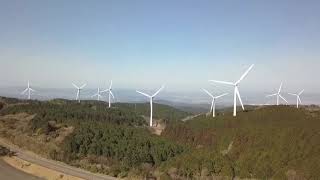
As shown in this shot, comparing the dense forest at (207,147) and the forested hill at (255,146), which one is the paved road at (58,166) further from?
the forested hill at (255,146)

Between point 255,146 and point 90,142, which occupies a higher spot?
point 255,146

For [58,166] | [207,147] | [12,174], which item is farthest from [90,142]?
[12,174]

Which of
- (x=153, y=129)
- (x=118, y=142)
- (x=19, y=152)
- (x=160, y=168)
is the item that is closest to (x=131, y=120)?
(x=153, y=129)

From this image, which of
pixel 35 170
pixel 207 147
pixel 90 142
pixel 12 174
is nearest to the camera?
pixel 12 174

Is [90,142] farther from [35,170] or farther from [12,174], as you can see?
[12,174]

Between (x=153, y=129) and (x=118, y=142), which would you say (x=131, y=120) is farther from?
(x=118, y=142)

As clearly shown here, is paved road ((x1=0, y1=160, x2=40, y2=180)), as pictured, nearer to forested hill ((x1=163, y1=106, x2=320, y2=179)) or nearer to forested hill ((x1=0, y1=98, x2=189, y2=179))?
forested hill ((x1=0, y1=98, x2=189, y2=179))

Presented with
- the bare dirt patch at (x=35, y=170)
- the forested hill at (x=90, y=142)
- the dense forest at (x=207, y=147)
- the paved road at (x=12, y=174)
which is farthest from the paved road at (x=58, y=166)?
the paved road at (x=12, y=174)
